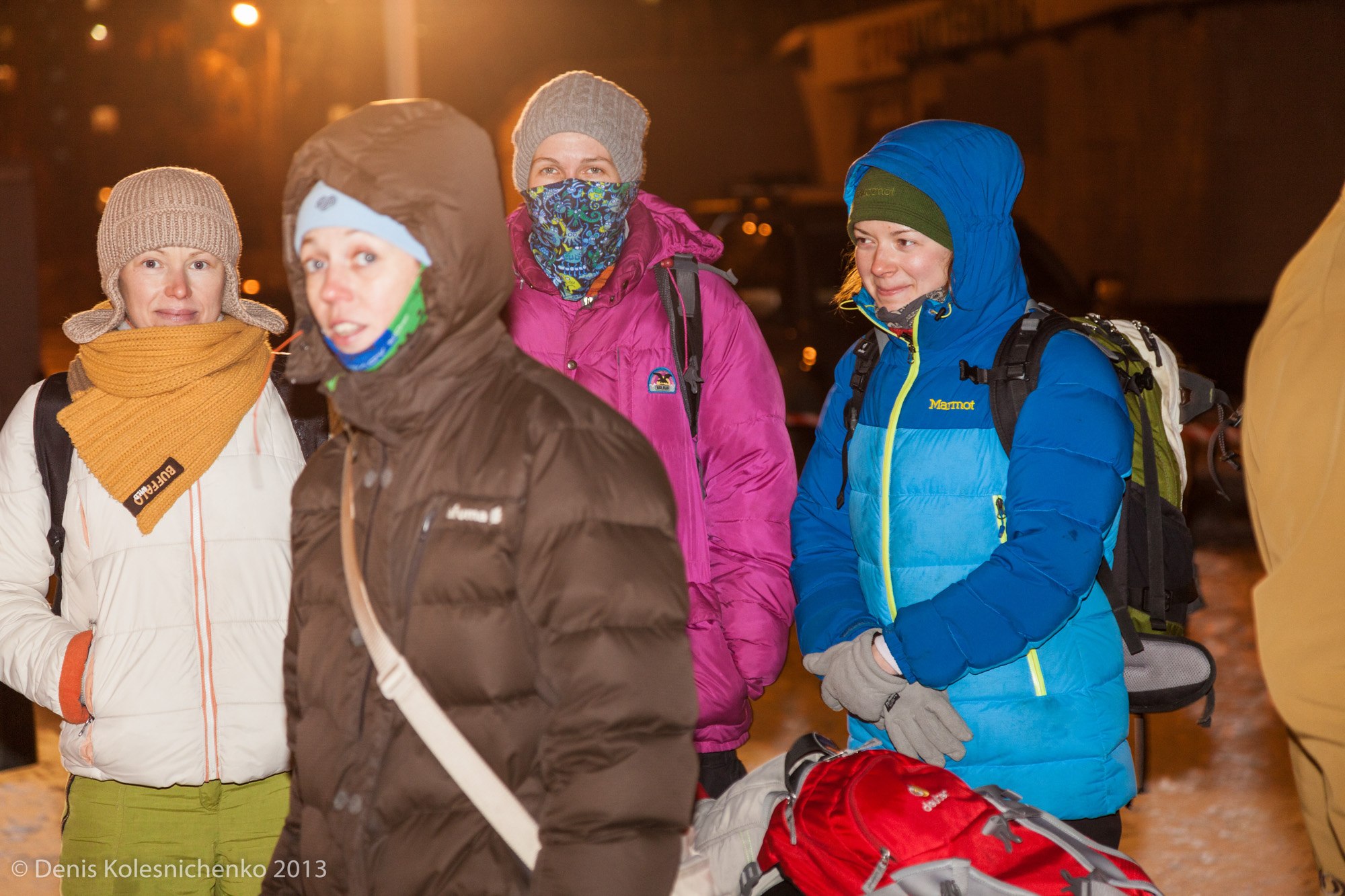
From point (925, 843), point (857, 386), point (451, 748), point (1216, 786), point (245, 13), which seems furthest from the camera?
point (245, 13)

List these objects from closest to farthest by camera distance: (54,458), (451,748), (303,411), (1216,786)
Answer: (451,748) < (54,458) < (303,411) < (1216,786)

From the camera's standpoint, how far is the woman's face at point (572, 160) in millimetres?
3518

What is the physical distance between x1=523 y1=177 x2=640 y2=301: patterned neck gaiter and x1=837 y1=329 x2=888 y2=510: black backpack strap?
69 cm

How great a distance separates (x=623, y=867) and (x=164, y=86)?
41851mm

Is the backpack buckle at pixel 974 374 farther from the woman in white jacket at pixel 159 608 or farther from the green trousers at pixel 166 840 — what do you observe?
the green trousers at pixel 166 840

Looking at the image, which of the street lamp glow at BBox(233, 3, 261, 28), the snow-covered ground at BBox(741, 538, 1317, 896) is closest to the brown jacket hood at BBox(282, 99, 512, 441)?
the snow-covered ground at BBox(741, 538, 1317, 896)

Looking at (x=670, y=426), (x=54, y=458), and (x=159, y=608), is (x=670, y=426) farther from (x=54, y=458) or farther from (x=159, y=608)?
(x=54, y=458)

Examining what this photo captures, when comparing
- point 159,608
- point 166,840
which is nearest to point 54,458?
point 159,608

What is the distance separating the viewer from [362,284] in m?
2.15

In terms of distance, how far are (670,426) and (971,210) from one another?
890 millimetres

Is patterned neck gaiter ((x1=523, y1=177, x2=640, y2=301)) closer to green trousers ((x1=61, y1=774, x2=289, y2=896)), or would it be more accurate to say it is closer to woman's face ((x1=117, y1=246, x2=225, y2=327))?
woman's face ((x1=117, y1=246, x2=225, y2=327))

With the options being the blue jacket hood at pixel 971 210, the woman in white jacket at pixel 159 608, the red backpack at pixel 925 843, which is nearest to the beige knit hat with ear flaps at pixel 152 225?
the woman in white jacket at pixel 159 608

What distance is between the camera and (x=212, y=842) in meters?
3.03

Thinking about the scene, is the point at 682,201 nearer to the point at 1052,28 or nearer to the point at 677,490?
the point at 1052,28
